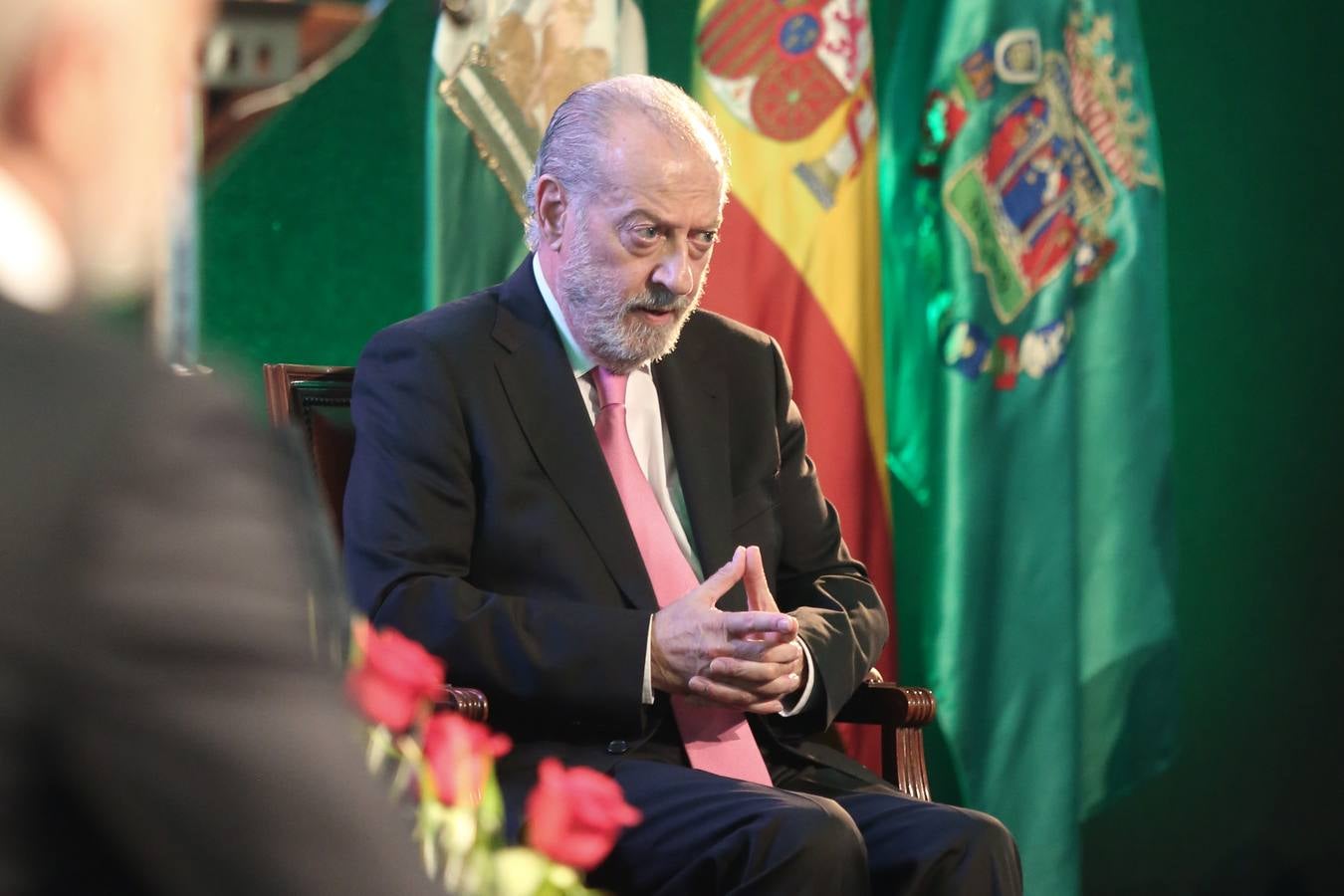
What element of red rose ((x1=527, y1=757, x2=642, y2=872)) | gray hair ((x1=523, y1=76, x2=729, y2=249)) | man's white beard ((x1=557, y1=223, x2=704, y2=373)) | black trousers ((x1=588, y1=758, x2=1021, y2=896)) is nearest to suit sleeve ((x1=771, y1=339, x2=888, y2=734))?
black trousers ((x1=588, y1=758, x2=1021, y2=896))

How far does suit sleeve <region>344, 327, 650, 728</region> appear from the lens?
Answer: 88.7 inches

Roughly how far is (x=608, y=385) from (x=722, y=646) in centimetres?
55

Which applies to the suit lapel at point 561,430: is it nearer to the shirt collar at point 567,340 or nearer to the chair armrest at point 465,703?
the shirt collar at point 567,340

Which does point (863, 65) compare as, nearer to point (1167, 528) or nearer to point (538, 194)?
point (538, 194)

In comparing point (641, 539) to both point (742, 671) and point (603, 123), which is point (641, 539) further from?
point (603, 123)

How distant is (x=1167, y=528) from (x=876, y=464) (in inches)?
28.9

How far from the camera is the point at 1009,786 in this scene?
11.1ft

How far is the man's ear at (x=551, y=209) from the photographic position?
261 cm

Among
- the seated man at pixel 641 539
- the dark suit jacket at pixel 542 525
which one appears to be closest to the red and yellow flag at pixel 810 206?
the seated man at pixel 641 539

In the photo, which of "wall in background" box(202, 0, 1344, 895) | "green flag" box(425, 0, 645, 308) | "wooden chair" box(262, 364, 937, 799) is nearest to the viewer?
"wooden chair" box(262, 364, 937, 799)

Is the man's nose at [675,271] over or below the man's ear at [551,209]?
below

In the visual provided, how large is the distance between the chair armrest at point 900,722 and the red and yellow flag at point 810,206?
74 cm

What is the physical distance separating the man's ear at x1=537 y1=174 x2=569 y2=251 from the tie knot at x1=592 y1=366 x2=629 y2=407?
226 millimetres

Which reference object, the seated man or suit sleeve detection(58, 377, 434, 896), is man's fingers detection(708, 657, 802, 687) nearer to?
the seated man
